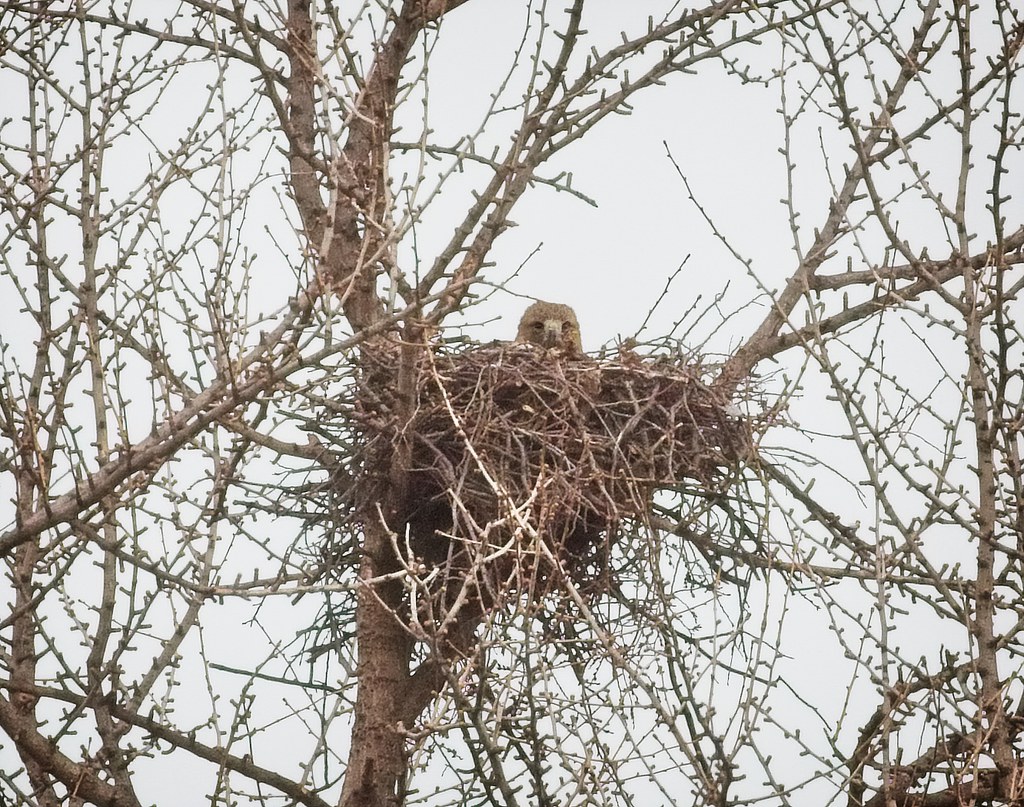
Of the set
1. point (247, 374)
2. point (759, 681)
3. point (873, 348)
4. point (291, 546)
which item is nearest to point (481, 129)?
point (247, 374)

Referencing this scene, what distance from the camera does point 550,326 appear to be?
7840mm

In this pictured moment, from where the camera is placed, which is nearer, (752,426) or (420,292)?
(420,292)

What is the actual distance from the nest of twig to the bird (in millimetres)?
988

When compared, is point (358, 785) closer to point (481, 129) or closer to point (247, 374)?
point (247, 374)

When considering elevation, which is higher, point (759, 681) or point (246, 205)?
point (246, 205)

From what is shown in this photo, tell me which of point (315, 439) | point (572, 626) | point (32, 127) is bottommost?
point (572, 626)

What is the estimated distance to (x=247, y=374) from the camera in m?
5.34

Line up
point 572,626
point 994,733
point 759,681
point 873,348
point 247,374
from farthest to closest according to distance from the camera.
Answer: point 572,626, point 759,681, point 873,348, point 247,374, point 994,733

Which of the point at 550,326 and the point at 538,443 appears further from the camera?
the point at 550,326

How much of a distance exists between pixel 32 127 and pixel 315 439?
1.95 meters

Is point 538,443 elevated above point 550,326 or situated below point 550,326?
below

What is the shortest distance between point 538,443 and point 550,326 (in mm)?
1629

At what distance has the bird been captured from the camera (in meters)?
7.81

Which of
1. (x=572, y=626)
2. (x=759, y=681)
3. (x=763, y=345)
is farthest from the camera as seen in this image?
(x=763, y=345)
